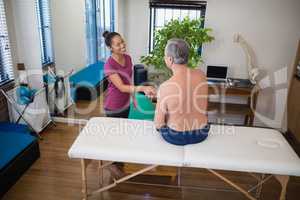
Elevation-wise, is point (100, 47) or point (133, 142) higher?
point (100, 47)

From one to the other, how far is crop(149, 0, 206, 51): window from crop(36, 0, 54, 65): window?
1463 millimetres

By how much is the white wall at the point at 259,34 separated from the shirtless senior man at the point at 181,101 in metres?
2.21

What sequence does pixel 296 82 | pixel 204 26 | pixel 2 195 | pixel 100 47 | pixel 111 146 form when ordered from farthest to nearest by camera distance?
pixel 100 47 < pixel 204 26 < pixel 296 82 < pixel 2 195 < pixel 111 146

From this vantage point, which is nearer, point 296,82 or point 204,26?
point 296,82

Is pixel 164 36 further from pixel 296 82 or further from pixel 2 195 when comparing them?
pixel 2 195

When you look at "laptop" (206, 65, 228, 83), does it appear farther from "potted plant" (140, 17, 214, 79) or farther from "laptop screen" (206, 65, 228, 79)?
"potted plant" (140, 17, 214, 79)

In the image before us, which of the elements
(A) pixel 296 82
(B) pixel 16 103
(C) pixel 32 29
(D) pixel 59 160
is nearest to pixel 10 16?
(C) pixel 32 29

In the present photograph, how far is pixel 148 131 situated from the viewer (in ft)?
6.25

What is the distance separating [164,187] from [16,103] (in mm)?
1868

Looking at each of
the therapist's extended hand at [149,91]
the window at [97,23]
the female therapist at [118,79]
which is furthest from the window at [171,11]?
the therapist's extended hand at [149,91]

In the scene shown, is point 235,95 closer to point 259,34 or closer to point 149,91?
point 259,34

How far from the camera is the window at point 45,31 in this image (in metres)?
3.16

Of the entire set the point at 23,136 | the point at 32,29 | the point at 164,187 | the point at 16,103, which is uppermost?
the point at 32,29

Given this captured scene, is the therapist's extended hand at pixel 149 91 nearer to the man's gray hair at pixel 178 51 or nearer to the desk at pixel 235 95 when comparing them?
the man's gray hair at pixel 178 51
